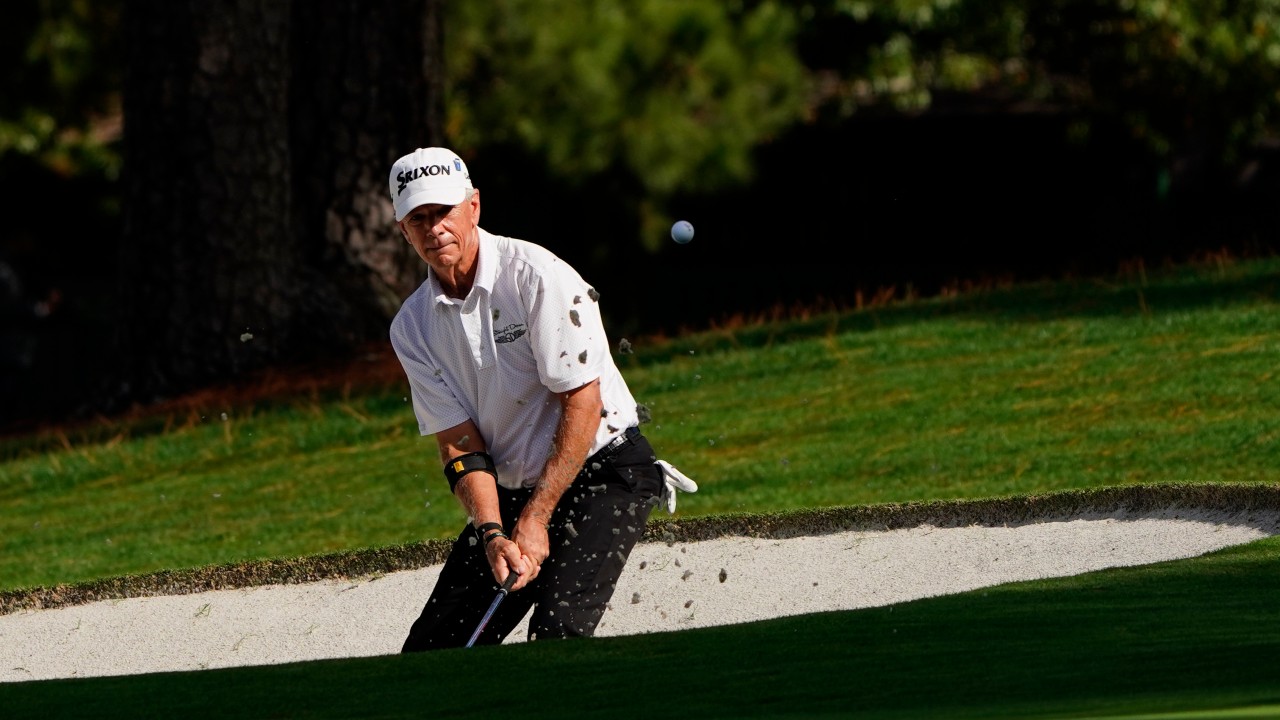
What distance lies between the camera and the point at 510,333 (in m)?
5.72

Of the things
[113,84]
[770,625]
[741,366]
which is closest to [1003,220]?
[113,84]

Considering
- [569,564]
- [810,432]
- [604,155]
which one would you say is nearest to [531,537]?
[569,564]

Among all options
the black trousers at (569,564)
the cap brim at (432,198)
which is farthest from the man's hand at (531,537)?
the cap brim at (432,198)

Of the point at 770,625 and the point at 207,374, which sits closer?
the point at 770,625

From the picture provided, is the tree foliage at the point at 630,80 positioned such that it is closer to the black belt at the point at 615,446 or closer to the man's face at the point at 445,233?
the black belt at the point at 615,446

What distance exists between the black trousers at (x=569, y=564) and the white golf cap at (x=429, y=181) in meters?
1.00

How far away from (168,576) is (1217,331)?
662 centimetres

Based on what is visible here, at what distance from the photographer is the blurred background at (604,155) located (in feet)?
45.5

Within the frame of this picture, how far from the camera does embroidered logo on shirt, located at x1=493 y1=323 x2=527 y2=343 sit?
5.70 metres

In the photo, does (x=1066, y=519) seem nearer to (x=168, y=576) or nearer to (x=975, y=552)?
(x=975, y=552)

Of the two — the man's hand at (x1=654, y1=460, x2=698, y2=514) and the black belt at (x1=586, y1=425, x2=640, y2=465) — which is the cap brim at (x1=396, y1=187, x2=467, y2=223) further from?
the man's hand at (x1=654, y1=460, x2=698, y2=514)

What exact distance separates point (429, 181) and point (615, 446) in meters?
1.08

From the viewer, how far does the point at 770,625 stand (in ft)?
17.9

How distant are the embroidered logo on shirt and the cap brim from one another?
0.43 metres
